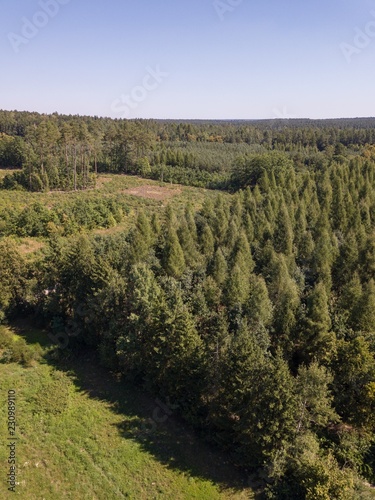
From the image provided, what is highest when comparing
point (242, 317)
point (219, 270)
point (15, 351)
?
point (219, 270)

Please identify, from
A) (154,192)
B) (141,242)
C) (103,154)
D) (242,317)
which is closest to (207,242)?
(141,242)

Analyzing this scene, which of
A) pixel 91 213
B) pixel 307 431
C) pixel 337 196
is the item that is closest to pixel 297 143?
pixel 337 196

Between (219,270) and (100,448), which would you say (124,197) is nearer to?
(219,270)

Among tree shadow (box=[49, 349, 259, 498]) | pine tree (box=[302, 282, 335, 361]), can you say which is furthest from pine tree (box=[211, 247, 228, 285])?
tree shadow (box=[49, 349, 259, 498])

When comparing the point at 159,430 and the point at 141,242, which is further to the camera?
the point at 141,242

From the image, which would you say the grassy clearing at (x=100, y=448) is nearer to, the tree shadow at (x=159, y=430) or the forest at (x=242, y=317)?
the tree shadow at (x=159, y=430)

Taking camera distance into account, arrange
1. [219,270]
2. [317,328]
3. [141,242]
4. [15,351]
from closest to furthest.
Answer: [317,328] → [15,351] → [219,270] → [141,242]

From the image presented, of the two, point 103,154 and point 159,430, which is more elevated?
point 103,154

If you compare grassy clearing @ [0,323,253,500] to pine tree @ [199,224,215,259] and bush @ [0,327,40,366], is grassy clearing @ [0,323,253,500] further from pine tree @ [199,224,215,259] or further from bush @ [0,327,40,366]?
pine tree @ [199,224,215,259]

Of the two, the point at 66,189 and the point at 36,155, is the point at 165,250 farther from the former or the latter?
the point at 36,155
